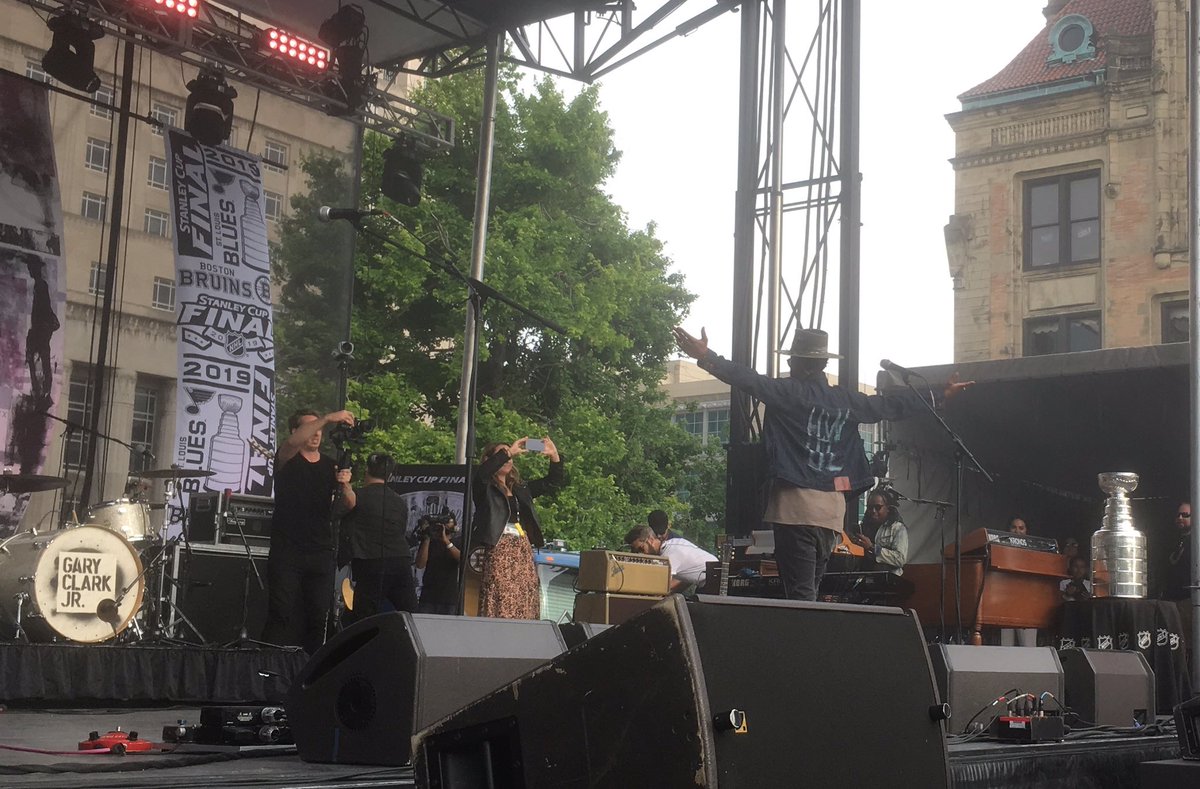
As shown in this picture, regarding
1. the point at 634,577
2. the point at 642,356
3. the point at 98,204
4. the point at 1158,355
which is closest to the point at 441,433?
the point at 642,356

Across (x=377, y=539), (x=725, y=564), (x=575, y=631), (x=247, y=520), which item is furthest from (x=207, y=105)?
(x=575, y=631)

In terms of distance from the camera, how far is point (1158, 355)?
9.86 m

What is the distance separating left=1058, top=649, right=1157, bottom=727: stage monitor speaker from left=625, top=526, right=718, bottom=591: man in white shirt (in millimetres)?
4285

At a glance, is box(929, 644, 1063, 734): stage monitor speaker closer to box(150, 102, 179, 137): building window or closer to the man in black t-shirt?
the man in black t-shirt

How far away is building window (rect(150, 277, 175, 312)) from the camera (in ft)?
43.3

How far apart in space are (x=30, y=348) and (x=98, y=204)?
3224 mm

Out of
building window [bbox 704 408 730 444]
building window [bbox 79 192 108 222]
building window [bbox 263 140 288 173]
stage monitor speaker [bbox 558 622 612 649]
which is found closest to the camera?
stage monitor speaker [bbox 558 622 612 649]

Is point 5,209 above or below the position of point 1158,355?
above

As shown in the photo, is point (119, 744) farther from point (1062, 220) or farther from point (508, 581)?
point (1062, 220)

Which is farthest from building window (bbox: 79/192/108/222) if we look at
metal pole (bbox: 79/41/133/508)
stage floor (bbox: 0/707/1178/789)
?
stage floor (bbox: 0/707/1178/789)

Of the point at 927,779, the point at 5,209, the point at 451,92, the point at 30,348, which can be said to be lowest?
the point at 927,779

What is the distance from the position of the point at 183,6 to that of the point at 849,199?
6.13m

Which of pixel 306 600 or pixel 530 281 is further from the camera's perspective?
pixel 530 281

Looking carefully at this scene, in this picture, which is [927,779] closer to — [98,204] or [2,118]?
[2,118]
